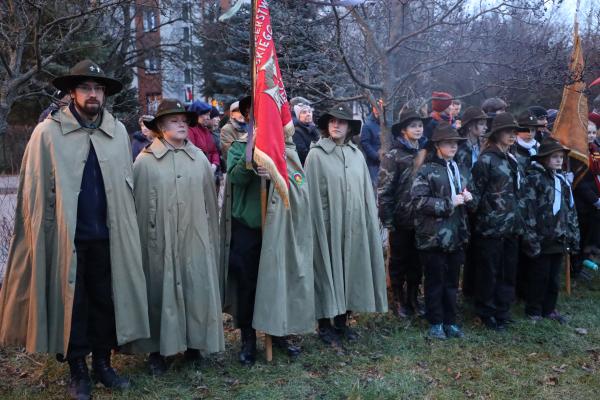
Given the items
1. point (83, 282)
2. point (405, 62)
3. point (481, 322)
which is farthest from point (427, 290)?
point (405, 62)

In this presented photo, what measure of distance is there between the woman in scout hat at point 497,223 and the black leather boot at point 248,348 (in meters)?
2.51

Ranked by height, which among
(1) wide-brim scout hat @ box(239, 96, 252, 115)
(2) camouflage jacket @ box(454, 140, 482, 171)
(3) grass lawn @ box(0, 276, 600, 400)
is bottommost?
(3) grass lawn @ box(0, 276, 600, 400)

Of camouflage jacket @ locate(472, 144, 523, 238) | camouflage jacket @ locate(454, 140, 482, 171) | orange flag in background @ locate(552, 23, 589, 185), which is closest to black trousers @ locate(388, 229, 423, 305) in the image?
camouflage jacket @ locate(472, 144, 523, 238)

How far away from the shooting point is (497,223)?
6.08 meters

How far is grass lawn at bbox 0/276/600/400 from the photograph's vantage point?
4715 mm

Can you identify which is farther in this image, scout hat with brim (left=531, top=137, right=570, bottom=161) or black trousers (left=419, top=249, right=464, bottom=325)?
scout hat with brim (left=531, top=137, right=570, bottom=161)

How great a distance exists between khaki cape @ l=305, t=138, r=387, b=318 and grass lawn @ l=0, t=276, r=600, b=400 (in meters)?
0.49

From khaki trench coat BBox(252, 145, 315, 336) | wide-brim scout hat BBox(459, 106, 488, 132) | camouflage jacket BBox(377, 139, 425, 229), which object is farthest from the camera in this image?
wide-brim scout hat BBox(459, 106, 488, 132)

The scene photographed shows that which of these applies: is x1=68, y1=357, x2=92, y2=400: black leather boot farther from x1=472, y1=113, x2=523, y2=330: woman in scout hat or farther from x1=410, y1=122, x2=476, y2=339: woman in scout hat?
x1=472, y1=113, x2=523, y2=330: woman in scout hat

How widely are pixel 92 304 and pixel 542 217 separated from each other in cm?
470

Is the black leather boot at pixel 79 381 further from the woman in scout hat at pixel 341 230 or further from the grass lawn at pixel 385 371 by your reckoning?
the woman in scout hat at pixel 341 230

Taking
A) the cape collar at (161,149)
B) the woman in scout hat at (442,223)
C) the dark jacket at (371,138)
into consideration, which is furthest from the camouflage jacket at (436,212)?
the dark jacket at (371,138)

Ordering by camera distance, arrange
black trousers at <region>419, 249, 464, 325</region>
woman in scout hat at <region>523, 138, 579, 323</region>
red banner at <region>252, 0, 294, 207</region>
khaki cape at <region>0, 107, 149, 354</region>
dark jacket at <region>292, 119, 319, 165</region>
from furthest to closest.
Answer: dark jacket at <region>292, 119, 319, 165</region>
woman in scout hat at <region>523, 138, 579, 323</region>
black trousers at <region>419, 249, 464, 325</region>
red banner at <region>252, 0, 294, 207</region>
khaki cape at <region>0, 107, 149, 354</region>

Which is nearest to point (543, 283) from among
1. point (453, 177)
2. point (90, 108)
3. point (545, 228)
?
point (545, 228)
